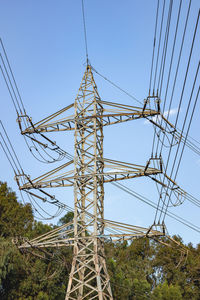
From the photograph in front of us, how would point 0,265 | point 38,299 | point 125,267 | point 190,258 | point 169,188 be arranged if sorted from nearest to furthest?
1. point 169,188
2. point 0,265
3. point 38,299
4. point 125,267
5. point 190,258

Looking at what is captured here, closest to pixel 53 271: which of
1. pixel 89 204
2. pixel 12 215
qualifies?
pixel 12 215

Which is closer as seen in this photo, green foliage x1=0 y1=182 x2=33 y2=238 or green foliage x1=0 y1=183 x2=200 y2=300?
green foliage x1=0 y1=183 x2=200 y2=300

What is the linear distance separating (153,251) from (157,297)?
60.7 feet

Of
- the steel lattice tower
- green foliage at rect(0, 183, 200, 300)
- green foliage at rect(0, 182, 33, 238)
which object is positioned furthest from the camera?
green foliage at rect(0, 182, 33, 238)

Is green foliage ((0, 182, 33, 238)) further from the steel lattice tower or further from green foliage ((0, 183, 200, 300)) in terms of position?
the steel lattice tower

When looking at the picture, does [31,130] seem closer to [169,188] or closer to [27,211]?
[169,188]

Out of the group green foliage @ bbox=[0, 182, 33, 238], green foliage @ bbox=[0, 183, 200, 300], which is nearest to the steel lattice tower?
green foliage @ bbox=[0, 183, 200, 300]

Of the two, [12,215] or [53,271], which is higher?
[12,215]

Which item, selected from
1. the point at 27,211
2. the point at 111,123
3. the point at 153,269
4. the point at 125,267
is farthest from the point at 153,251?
the point at 111,123

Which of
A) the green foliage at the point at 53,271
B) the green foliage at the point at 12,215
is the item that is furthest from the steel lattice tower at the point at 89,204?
the green foliage at the point at 12,215

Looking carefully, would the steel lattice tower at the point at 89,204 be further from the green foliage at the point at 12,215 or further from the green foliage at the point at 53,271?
the green foliage at the point at 12,215

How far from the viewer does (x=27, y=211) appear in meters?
32.5

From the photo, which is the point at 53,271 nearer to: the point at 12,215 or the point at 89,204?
the point at 12,215

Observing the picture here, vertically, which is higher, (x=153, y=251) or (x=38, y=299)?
(x=153, y=251)
